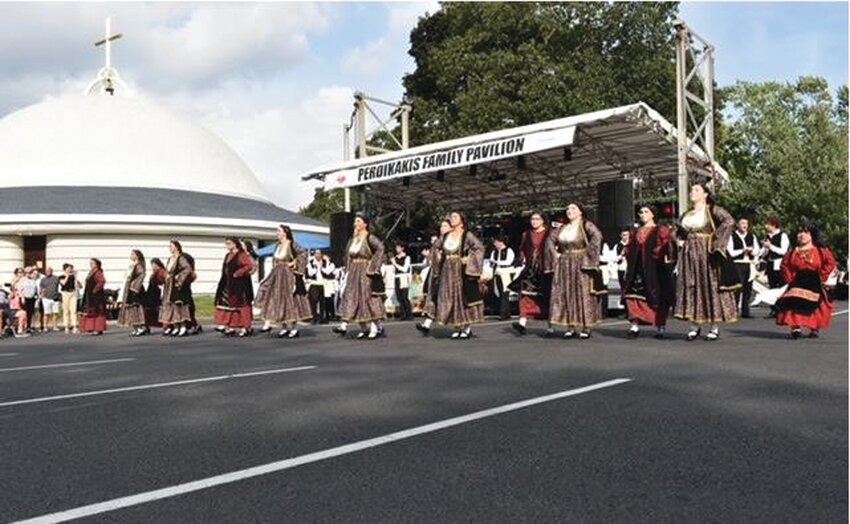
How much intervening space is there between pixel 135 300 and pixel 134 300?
0.02 m

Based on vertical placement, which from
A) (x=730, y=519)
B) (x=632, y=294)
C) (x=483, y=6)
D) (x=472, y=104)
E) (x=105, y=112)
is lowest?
(x=730, y=519)

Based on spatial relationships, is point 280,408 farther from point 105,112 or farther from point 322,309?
point 105,112

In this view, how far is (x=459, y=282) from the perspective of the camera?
10.8 meters

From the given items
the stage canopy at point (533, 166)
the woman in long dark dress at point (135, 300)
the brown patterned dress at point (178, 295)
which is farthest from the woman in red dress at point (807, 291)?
the woman in long dark dress at point (135, 300)

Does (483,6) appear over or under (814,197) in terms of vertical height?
over

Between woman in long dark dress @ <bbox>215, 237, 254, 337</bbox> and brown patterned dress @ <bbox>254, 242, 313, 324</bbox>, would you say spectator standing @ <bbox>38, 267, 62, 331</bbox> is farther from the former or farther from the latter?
brown patterned dress @ <bbox>254, 242, 313, 324</bbox>

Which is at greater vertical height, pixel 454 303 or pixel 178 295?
pixel 178 295

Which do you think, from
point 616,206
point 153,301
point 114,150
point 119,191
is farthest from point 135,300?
point 114,150

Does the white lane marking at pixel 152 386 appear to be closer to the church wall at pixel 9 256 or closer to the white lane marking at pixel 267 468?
the white lane marking at pixel 267 468

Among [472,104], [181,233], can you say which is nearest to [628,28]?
[472,104]

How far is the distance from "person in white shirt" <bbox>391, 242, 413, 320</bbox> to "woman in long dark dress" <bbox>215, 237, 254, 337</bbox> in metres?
5.43

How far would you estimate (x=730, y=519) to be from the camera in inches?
116

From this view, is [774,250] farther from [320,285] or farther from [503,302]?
[320,285]

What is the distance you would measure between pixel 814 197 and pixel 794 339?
1085 inches
